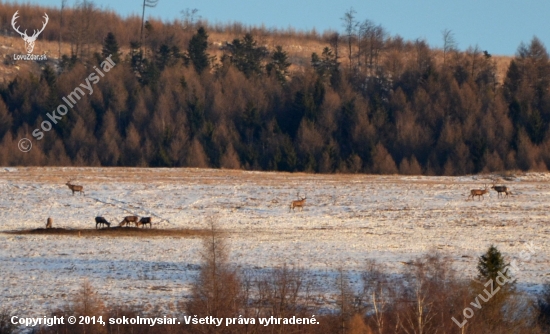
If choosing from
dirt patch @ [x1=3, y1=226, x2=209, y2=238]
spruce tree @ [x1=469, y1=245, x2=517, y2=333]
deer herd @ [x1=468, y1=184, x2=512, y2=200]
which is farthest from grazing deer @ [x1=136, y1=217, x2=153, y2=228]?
deer herd @ [x1=468, y1=184, x2=512, y2=200]

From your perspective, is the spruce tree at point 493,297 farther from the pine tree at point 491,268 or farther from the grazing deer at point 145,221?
the grazing deer at point 145,221

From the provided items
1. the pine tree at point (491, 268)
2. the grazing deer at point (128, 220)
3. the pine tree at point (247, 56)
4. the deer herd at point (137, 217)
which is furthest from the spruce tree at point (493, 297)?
the pine tree at point (247, 56)

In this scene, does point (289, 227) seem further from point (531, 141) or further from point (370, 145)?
point (531, 141)

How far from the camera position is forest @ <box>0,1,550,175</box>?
68750 millimetres

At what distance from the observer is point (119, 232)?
3291 centimetres

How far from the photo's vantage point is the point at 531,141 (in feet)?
231

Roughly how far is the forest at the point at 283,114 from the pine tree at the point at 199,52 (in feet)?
0.45

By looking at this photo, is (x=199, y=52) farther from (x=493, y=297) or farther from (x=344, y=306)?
(x=493, y=297)

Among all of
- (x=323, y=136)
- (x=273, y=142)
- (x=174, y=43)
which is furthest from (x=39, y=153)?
(x=174, y=43)

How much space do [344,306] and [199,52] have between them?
2760 inches

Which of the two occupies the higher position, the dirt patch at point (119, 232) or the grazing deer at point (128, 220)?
the grazing deer at point (128, 220)

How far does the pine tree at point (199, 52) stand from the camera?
85725mm

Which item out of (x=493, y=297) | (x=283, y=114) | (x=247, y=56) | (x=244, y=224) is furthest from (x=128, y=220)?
(x=247, y=56)

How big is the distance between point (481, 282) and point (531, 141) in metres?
54.3
